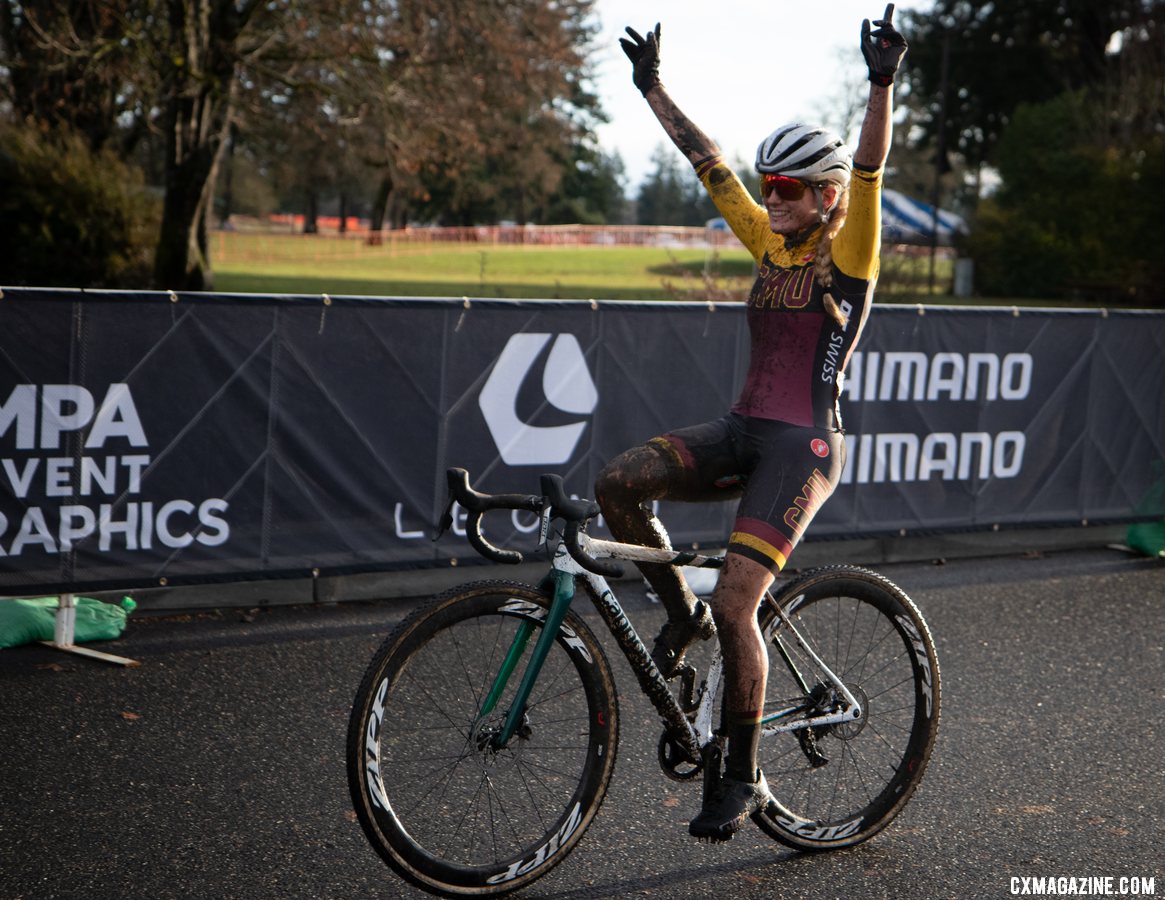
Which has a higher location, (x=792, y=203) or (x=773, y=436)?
(x=792, y=203)

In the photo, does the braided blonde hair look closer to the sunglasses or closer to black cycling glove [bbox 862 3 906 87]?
the sunglasses

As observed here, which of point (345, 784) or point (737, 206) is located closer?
point (737, 206)

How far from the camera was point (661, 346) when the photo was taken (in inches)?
341

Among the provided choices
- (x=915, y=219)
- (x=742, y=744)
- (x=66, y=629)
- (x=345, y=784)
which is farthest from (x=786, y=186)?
(x=915, y=219)

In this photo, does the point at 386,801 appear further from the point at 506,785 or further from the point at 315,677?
the point at 315,677

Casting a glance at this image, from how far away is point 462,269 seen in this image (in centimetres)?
5450

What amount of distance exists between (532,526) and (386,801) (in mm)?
4852

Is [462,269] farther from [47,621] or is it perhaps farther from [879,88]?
[879,88]

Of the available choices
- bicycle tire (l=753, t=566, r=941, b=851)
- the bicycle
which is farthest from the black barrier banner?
bicycle tire (l=753, t=566, r=941, b=851)

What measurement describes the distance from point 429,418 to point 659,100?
364 cm

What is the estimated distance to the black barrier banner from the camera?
6910 millimetres

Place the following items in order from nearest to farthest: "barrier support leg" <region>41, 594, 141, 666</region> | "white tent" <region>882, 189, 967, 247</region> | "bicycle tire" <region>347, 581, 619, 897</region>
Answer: "bicycle tire" <region>347, 581, 619, 897</region> → "barrier support leg" <region>41, 594, 141, 666</region> → "white tent" <region>882, 189, 967, 247</region>

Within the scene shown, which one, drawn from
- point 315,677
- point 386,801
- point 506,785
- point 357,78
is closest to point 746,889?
point 506,785

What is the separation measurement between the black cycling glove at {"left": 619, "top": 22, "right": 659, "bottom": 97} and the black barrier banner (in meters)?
3.37
